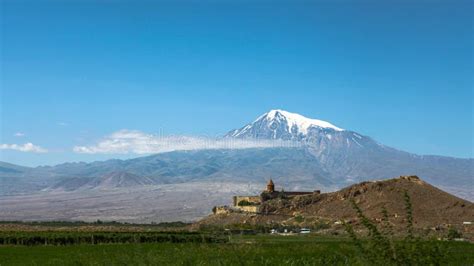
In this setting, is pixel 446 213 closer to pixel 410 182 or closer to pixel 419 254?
pixel 410 182

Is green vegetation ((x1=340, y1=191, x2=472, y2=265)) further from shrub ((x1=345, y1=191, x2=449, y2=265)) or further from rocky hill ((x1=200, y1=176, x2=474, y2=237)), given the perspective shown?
rocky hill ((x1=200, y1=176, x2=474, y2=237))

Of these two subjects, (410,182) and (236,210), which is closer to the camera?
(410,182)

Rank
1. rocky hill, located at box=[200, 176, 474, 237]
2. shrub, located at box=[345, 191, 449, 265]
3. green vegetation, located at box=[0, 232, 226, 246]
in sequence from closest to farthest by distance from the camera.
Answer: shrub, located at box=[345, 191, 449, 265]
green vegetation, located at box=[0, 232, 226, 246]
rocky hill, located at box=[200, 176, 474, 237]

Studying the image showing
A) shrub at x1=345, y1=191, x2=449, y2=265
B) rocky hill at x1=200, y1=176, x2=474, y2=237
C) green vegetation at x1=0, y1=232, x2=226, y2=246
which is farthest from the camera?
rocky hill at x1=200, y1=176, x2=474, y2=237

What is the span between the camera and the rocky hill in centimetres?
7575

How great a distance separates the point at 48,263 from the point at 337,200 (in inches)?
2538

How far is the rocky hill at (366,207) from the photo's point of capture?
7575 cm

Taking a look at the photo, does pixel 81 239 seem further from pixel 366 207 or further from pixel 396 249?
pixel 396 249

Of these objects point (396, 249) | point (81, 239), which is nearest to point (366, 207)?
point (81, 239)

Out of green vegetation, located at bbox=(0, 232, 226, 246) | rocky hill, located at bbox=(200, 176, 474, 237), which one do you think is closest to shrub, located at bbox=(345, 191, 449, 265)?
green vegetation, located at bbox=(0, 232, 226, 246)

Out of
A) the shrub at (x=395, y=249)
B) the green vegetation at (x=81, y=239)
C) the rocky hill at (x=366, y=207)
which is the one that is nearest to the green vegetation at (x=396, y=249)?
the shrub at (x=395, y=249)

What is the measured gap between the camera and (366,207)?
80.4m

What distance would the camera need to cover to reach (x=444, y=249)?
12.0 m

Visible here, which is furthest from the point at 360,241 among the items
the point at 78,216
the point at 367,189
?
the point at 78,216
